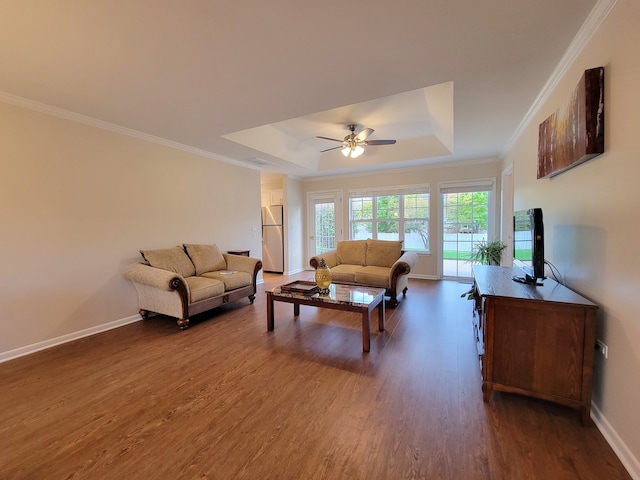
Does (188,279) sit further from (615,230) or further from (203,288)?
(615,230)

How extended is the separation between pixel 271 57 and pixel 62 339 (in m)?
3.57

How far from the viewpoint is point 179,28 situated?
1738 mm

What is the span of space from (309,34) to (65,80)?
7.18 ft

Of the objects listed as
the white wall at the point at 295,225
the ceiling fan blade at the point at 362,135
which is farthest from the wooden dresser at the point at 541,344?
the white wall at the point at 295,225

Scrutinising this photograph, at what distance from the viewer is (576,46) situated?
1871 millimetres

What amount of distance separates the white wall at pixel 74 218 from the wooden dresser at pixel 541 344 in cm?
403

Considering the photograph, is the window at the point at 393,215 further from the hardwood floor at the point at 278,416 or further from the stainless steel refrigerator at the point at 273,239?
the hardwood floor at the point at 278,416

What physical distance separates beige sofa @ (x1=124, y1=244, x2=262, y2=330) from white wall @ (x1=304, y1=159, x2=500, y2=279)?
3229mm

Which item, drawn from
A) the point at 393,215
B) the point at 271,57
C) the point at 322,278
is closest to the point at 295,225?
the point at 393,215

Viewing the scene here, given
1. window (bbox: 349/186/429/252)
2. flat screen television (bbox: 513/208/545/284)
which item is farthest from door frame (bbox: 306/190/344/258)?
flat screen television (bbox: 513/208/545/284)

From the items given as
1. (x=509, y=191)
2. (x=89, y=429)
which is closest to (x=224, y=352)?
(x=89, y=429)

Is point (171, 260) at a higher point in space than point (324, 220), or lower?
lower

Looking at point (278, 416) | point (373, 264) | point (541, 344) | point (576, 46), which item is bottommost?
point (278, 416)

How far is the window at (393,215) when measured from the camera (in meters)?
5.91
